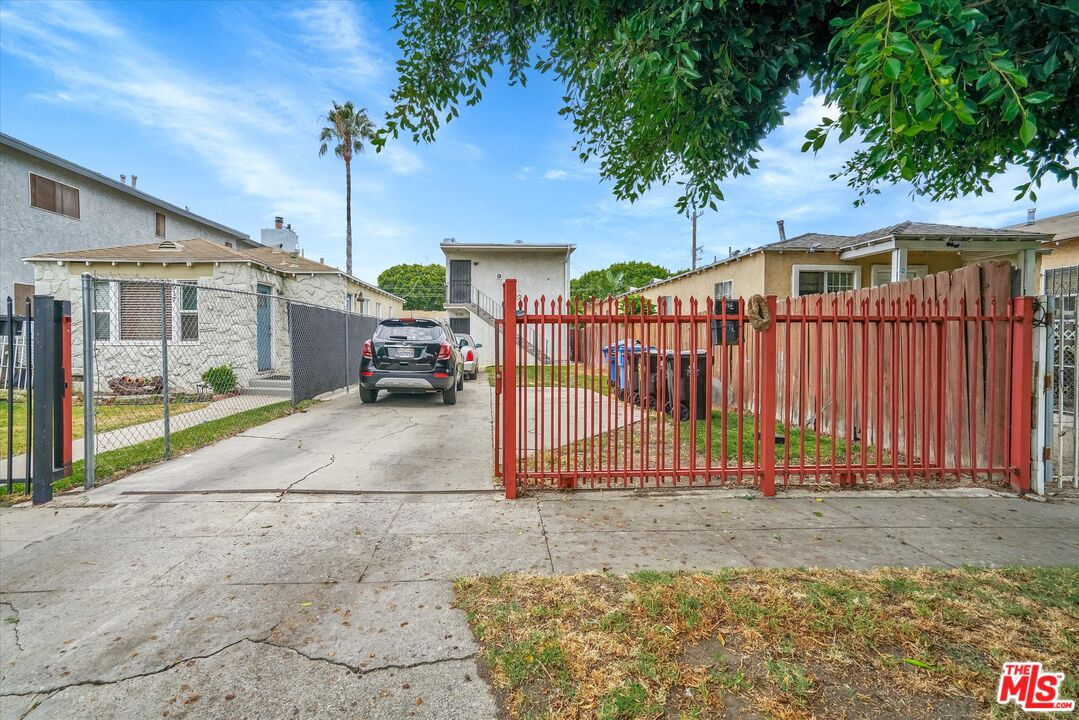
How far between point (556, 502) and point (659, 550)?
126cm

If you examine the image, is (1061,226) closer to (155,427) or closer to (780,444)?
(780,444)

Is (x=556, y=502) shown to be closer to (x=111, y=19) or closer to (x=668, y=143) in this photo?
(x=668, y=143)

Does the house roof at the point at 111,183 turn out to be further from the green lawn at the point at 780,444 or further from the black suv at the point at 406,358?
the green lawn at the point at 780,444

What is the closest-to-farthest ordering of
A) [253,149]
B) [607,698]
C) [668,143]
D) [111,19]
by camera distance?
[607,698] → [668,143] → [111,19] → [253,149]

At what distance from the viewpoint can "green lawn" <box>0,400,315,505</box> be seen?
4895 mm

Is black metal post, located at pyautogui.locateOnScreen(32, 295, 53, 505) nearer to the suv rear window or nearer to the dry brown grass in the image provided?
the dry brown grass

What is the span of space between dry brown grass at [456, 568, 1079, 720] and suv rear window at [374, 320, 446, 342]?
7.32 m

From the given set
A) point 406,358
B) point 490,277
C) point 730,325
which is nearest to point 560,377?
point 730,325

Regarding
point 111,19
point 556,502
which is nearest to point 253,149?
point 111,19

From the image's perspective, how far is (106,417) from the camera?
348 inches

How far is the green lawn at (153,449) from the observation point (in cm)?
489

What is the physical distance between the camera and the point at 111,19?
837cm

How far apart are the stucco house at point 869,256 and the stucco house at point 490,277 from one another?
1196 centimetres

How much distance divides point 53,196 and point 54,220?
2.34ft
